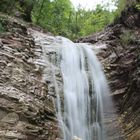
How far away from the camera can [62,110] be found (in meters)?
11.6

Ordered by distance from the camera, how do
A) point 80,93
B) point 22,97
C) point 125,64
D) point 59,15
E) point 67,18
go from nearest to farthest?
1. point 22,97
2. point 80,93
3. point 125,64
4. point 59,15
5. point 67,18

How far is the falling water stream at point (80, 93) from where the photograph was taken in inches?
454

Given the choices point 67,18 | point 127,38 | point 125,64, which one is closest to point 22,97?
point 125,64

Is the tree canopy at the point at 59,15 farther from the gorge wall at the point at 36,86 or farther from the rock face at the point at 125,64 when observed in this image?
the gorge wall at the point at 36,86

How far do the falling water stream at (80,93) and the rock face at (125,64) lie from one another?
1.56ft

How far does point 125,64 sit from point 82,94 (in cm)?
262

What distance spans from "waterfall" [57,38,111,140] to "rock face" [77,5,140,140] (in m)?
0.53

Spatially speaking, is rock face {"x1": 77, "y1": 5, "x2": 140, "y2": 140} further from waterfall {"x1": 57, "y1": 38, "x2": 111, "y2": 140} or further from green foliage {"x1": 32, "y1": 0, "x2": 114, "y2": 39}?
green foliage {"x1": 32, "y1": 0, "x2": 114, "y2": 39}

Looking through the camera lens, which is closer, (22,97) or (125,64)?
(22,97)

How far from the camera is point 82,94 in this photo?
41.9 ft

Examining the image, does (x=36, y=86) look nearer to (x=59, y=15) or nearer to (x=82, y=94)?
(x=82, y=94)

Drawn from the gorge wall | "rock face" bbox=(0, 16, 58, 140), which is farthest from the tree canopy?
"rock face" bbox=(0, 16, 58, 140)

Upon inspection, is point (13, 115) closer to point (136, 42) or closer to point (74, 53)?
point (74, 53)

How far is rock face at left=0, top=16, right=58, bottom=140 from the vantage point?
31.6ft
